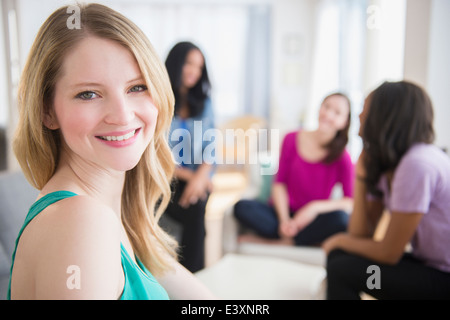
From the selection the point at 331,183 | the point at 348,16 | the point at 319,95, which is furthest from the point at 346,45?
the point at 331,183

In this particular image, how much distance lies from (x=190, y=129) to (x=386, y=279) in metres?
0.81

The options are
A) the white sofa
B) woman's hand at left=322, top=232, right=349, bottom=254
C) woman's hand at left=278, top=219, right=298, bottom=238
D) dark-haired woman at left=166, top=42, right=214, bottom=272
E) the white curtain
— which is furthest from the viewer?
the white curtain

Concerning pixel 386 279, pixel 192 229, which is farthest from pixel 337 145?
pixel 386 279

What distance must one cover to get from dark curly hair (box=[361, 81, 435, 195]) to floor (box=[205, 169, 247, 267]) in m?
0.93

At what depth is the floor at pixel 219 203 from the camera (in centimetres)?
171

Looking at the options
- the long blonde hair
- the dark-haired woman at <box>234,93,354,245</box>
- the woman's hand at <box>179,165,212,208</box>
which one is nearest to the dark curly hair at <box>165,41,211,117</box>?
the woman's hand at <box>179,165,212,208</box>

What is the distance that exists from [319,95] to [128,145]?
3.45 meters

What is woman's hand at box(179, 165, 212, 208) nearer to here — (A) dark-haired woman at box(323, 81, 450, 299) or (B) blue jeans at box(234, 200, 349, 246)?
(B) blue jeans at box(234, 200, 349, 246)

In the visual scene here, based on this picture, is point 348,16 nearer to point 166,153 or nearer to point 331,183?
point 331,183

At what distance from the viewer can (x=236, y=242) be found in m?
1.57

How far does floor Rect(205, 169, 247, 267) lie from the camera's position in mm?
1710

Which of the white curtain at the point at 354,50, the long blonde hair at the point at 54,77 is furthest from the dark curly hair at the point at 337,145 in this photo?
the long blonde hair at the point at 54,77

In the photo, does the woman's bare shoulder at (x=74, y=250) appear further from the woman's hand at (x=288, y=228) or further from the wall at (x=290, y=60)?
the wall at (x=290, y=60)

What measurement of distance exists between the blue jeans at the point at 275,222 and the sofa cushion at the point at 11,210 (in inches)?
38.8
